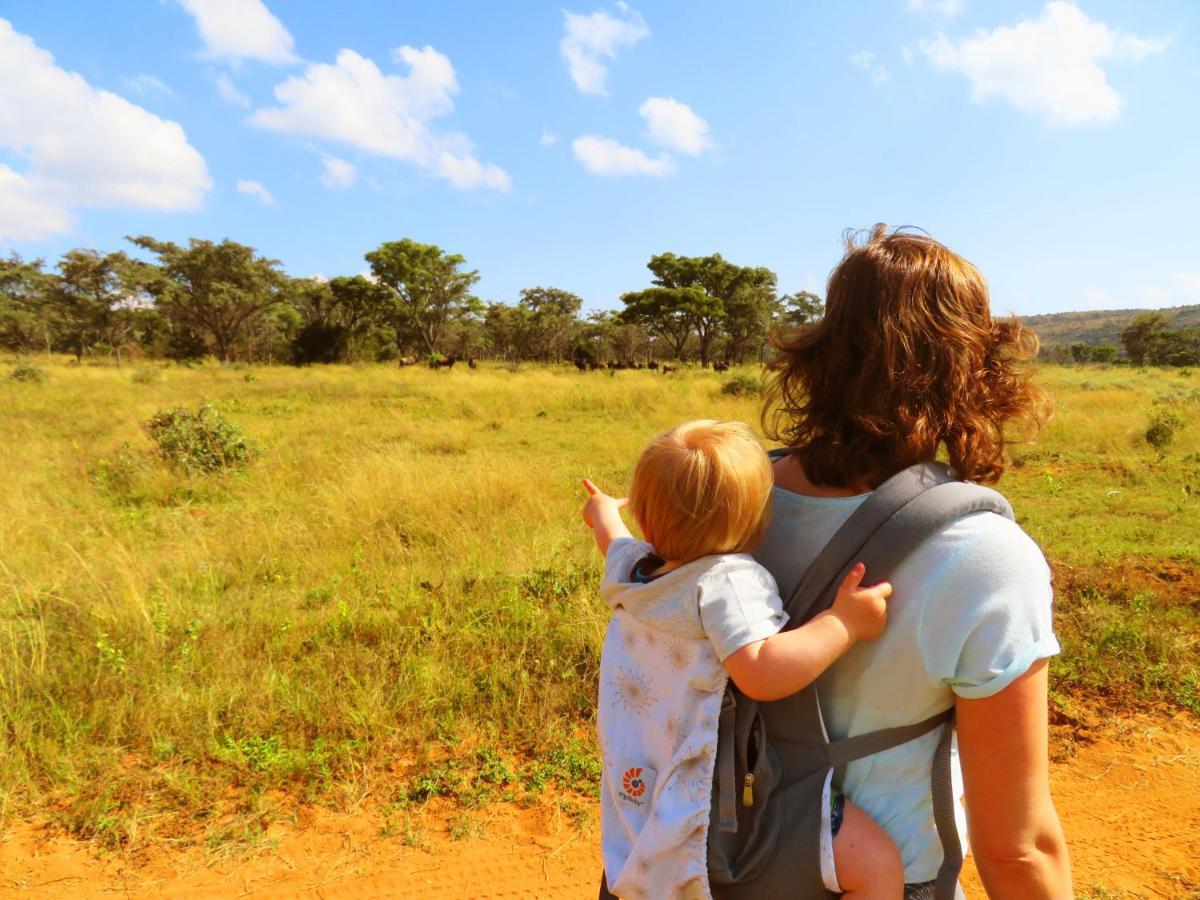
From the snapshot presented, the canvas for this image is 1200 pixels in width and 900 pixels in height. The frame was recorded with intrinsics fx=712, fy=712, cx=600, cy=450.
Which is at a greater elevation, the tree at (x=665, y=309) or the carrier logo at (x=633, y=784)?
the tree at (x=665, y=309)

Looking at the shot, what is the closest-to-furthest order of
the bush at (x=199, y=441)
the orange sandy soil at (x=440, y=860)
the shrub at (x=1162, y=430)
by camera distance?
the orange sandy soil at (x=440, y=860) → the bush at (x=199, y=441) → the shrub at (x=1162, y=430)

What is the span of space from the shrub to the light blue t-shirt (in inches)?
406

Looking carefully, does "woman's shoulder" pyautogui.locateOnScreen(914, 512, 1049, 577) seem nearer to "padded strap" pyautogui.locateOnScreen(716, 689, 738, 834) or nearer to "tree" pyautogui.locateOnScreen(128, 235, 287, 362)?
"padded strap" pyautogui.locateOnScreen(716, 689, 738, 834)

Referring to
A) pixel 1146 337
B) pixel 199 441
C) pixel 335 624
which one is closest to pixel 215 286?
pixel 199 441

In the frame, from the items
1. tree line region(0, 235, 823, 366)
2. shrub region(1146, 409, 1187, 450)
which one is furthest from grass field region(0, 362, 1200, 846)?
tree line region(0, 235, 823, 366)

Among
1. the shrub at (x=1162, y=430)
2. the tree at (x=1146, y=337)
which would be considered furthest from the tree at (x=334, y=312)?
the tree at (x=1146, y=337)

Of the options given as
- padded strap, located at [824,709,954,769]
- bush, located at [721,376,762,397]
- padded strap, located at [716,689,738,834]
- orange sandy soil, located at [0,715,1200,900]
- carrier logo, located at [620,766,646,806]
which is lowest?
orange sandy soil, located at [0,715,1200,900]

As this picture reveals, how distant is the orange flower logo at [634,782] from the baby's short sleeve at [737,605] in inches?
11.7

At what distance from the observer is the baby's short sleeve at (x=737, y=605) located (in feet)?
3.44

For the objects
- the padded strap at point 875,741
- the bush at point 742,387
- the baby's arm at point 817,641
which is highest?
the bush at point 742,387

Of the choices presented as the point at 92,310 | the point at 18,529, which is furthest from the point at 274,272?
the point at 18,529

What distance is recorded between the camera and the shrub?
29.8ft

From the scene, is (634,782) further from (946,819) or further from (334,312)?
(334,312)

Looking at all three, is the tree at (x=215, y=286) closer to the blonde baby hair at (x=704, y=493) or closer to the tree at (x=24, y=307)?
the tree at (x=24, y=307)
